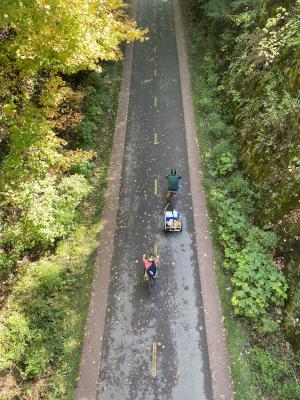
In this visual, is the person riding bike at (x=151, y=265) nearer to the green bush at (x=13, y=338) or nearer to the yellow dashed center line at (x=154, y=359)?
the yellow dashed center line at (x=154, y=359)

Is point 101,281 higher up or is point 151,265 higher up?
point 151,265

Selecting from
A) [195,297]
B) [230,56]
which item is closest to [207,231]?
[195,297]

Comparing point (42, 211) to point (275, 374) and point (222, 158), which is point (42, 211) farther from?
point (275, 374)

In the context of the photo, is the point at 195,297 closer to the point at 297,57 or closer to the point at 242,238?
the point at 242,238

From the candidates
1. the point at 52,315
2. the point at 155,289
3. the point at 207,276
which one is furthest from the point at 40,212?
the point at 207,276

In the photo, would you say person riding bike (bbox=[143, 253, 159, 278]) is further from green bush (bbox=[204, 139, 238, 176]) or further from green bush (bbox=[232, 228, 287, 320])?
green bush (bbox=[204, 139, 238, 176])

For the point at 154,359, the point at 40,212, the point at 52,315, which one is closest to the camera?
the point at 154,359
